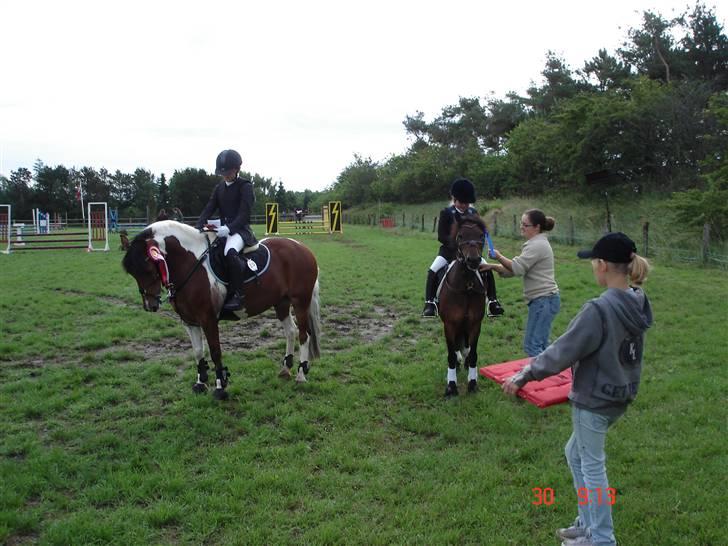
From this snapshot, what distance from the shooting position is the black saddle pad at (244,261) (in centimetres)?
598

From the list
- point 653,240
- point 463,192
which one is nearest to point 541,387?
point 463,192

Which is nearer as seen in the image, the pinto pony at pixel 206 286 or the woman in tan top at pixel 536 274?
the woman in tan top at pixel 536 274

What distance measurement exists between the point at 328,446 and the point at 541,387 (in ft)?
7.44

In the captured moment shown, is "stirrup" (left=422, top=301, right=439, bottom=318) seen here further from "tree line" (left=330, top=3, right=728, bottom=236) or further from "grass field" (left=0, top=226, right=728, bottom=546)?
"tree line" (left=330, top=3, right=728, bottom=236)

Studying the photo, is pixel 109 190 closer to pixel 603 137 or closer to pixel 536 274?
pixel 603 137

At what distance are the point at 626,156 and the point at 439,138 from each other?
34034 millimetres

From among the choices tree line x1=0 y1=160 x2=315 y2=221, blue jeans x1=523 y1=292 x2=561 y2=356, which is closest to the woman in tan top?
blue jeans x1=523 y1=292 x2=561 y2=356

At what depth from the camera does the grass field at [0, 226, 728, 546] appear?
3543 mm

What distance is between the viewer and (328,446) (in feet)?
→ 15.4

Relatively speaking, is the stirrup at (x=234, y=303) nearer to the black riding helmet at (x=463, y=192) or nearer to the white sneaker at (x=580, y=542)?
the black riding helmet at (x=463, y=192)

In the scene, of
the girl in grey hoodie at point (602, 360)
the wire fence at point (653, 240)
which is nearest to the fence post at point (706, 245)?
the wire fence at point (653, 240)

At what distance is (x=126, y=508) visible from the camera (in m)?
3.74

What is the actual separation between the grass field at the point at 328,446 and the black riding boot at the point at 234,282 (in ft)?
3.28

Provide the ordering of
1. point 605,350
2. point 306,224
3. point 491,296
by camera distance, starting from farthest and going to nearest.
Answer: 1. point 306,224
2. point 491,296
3. point 605,350
